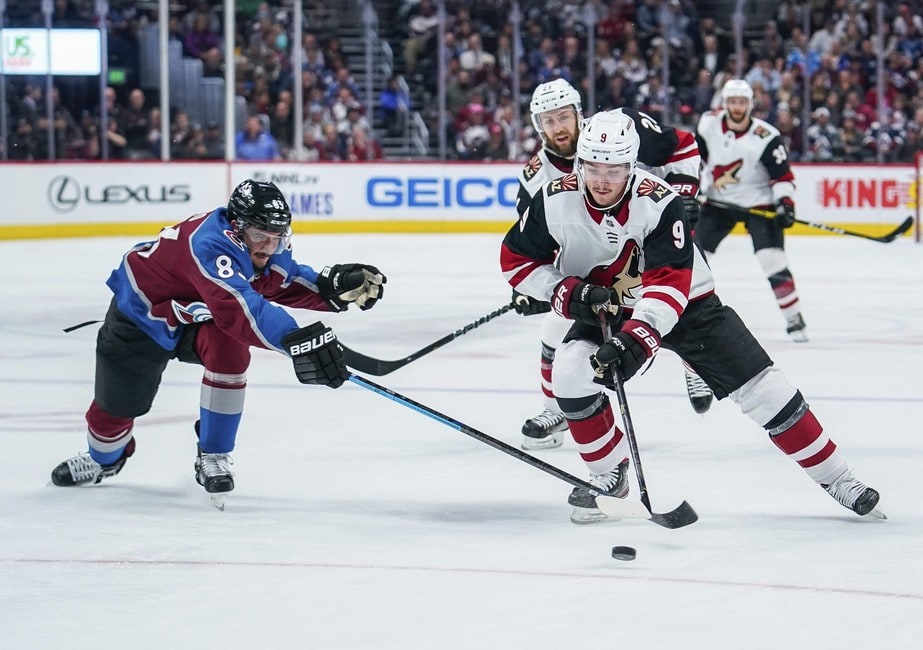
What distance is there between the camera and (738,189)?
23.9 ft

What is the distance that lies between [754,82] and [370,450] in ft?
32.3

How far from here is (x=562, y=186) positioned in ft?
11.5

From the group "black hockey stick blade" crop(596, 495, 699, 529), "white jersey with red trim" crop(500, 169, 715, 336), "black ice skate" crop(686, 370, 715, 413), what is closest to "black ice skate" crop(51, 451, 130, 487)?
"white jersey with red trim" crop(500, 169, 715, 336)

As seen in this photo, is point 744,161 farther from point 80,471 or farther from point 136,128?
point 136,128

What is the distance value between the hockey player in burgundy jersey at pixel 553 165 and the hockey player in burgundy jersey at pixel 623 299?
605 mm

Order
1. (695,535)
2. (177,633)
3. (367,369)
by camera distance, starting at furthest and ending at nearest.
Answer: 1. (367,369)
2. (695,535)
3. (177,633)

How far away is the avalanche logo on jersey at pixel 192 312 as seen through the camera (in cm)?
363

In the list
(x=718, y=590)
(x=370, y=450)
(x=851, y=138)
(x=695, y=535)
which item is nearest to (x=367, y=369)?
(x=370, y=450)

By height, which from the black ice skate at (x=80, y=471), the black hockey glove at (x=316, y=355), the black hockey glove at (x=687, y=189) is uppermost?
the black hockey glove at (x=687, y=189)

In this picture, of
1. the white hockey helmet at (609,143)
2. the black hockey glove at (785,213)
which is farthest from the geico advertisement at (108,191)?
the white hockey helmet at (609,143)

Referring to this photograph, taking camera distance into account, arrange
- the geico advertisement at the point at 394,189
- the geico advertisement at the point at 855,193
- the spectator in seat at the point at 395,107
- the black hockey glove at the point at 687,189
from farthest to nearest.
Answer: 1. the spectator in seat at the point at 395,107
2. the geico advertisement at the point at 394,189
3. the geico advertisement at the point at 855,193
4. the black hockey glove at the point at 687,189

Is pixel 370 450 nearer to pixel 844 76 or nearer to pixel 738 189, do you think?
pixel 738 189

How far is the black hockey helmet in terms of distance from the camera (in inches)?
139

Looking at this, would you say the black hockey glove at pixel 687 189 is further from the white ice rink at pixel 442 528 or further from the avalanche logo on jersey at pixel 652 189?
the avalanche logo on jersey at pixel 652 189
